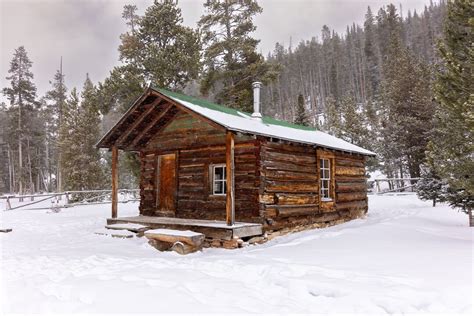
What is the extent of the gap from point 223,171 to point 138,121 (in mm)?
3781

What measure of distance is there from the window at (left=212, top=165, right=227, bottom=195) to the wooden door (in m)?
1.85

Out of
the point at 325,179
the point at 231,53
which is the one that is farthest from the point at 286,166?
the point at 231,53

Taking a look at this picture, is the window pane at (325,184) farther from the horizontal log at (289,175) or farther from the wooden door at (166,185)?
the wooden door at (166,185)

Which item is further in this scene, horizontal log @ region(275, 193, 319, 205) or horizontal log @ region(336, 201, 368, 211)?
horizontal log @ region(336, 201, 368, 211)

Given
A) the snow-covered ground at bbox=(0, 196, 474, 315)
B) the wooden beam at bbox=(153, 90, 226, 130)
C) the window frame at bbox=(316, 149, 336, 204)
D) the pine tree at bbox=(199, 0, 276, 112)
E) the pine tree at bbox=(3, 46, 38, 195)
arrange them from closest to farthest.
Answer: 1. the snow-covered ground at bbox=(0, 196, 474, 315)
2. the wooden beam at bbox=(153, 90, 226, 130)
3. the window frame at bbox=(316, 149, 336, 204)
4. the pine tree at bbox=(199, 0, 276, 112)
5. the pine tree at bbox=(3, 46, 38, 195)

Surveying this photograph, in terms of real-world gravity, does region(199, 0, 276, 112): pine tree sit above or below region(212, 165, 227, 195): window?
above

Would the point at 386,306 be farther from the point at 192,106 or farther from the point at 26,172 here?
the point at 26,172

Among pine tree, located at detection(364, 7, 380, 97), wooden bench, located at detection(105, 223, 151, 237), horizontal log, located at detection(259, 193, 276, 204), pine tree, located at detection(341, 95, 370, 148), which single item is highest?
pine tree, located at detection(364, 7, 380, 97)

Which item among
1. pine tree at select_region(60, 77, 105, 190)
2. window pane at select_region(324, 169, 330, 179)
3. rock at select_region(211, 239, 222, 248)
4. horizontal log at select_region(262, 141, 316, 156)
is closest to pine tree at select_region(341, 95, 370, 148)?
window pane at select_region(324, 169, 330, 179)

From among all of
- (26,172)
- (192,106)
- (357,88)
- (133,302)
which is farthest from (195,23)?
(357,88)

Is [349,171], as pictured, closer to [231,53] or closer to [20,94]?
[231,53]

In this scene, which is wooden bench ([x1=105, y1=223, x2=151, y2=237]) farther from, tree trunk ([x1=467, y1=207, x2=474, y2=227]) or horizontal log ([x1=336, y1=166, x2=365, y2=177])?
tree trunk ([x1=467, y1=207, x2=474, y2=227])

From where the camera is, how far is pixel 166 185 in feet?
46.9

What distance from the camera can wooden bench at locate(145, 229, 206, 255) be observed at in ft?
31.3
